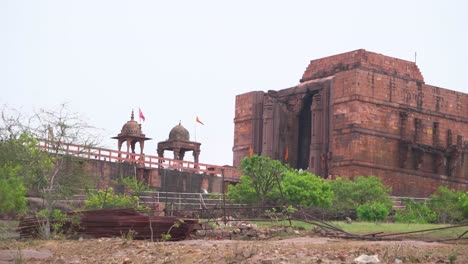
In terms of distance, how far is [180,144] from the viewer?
152ft

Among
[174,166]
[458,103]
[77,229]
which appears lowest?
[77,229]

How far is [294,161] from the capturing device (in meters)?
46.0

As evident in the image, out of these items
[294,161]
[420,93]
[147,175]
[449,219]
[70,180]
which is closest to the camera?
[70,180]

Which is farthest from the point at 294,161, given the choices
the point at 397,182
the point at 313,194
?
the point at 313,194

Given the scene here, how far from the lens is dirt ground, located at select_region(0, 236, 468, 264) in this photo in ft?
52.7

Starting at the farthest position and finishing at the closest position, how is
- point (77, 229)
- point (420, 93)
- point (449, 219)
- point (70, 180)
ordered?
1. point (420, 93)
2. point (449, 219)
3. point (70, 180)
4. point (77, 229)

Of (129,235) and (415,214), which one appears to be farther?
(415,214)

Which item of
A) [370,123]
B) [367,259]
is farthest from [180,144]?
[367,259]

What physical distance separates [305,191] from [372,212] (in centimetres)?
309

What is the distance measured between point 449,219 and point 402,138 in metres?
8.69

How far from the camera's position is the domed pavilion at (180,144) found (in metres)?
46.3

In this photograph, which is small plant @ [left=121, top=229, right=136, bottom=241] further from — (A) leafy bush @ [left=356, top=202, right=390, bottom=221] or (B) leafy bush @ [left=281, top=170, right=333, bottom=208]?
(B) leafy bush @ [left=281, top=170, right=333, bottom=208]

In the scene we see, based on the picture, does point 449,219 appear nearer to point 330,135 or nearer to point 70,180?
point 330,135

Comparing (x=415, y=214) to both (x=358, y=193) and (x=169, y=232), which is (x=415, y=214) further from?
(x=169, y=232)
